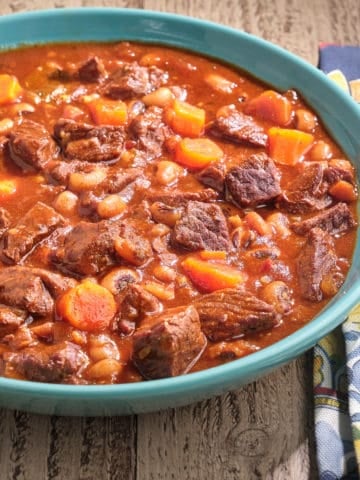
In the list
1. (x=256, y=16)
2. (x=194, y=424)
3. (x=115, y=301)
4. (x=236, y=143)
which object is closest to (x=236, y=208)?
(x=236, y=143)

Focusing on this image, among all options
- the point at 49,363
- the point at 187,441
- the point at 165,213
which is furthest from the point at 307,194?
the point at 49,363

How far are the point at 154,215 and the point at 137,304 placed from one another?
0.60m

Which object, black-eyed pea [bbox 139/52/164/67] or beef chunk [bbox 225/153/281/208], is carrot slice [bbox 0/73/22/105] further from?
beef chunk [bbox 225/153/281/208]

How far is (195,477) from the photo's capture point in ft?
11.6

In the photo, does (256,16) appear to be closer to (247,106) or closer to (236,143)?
(247,106)

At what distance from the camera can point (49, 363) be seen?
3414 millimetres

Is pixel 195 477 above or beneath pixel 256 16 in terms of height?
beneath

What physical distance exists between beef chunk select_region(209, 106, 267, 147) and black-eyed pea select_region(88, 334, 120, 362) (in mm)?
1521

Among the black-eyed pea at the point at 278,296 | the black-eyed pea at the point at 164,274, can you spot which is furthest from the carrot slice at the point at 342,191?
the black-eyed pea at the point at 164,274

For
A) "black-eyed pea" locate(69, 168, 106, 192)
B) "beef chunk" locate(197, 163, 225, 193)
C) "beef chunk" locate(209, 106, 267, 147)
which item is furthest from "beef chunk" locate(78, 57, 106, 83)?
"beef chunk" locate(197, 163, 225, 193)

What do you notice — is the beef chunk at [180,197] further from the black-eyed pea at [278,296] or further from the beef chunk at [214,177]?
the black-eyed pea at [278,296]

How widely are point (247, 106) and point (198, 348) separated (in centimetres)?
190

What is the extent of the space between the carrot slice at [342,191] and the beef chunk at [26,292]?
1581mm

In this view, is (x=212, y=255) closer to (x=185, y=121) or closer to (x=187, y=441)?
(x=187, y=441)
